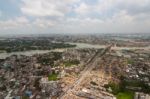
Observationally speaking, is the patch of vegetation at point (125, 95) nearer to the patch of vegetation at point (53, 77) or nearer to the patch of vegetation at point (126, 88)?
the patch of vegetation at point (126, 88)

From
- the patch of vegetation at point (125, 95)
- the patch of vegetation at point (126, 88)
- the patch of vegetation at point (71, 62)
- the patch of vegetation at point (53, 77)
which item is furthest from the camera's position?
the patch of vegetation at point (71, 62)

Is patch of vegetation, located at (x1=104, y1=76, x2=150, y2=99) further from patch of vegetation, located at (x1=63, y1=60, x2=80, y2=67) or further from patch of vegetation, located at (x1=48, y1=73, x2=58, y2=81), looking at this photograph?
patch of vegetation, located at (x1=63, y1=60, x2=80, y2=67)

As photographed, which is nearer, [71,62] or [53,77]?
[53,77]

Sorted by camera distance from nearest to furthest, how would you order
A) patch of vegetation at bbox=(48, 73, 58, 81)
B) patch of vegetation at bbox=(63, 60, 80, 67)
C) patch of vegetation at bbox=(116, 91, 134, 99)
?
patch of vegetation at bbox=(116, 91, 134, 99)
patch of vegetation at bbox=(48, 73, 58, 81)
patch of vegetation at bbox=(63, 60, 80, 67)

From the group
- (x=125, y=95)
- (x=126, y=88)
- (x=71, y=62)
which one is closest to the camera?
(x=125, y=95)

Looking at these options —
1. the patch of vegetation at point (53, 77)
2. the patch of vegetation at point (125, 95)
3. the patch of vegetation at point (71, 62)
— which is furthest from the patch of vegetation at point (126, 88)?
the patch of vegetation at point (71, 62)

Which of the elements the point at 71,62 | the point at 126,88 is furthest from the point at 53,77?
the point at 71,62

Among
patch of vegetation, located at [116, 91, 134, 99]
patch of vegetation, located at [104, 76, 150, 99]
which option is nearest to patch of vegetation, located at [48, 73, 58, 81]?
patch of vegetation, located at [104, 76, 150, 99]

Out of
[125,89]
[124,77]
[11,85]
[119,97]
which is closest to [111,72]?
[124,77]

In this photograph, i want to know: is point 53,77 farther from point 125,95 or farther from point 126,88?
point 125,95

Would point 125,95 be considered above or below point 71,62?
below

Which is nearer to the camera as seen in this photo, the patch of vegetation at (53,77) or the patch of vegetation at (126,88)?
the patch of vegetation at (126,88)
